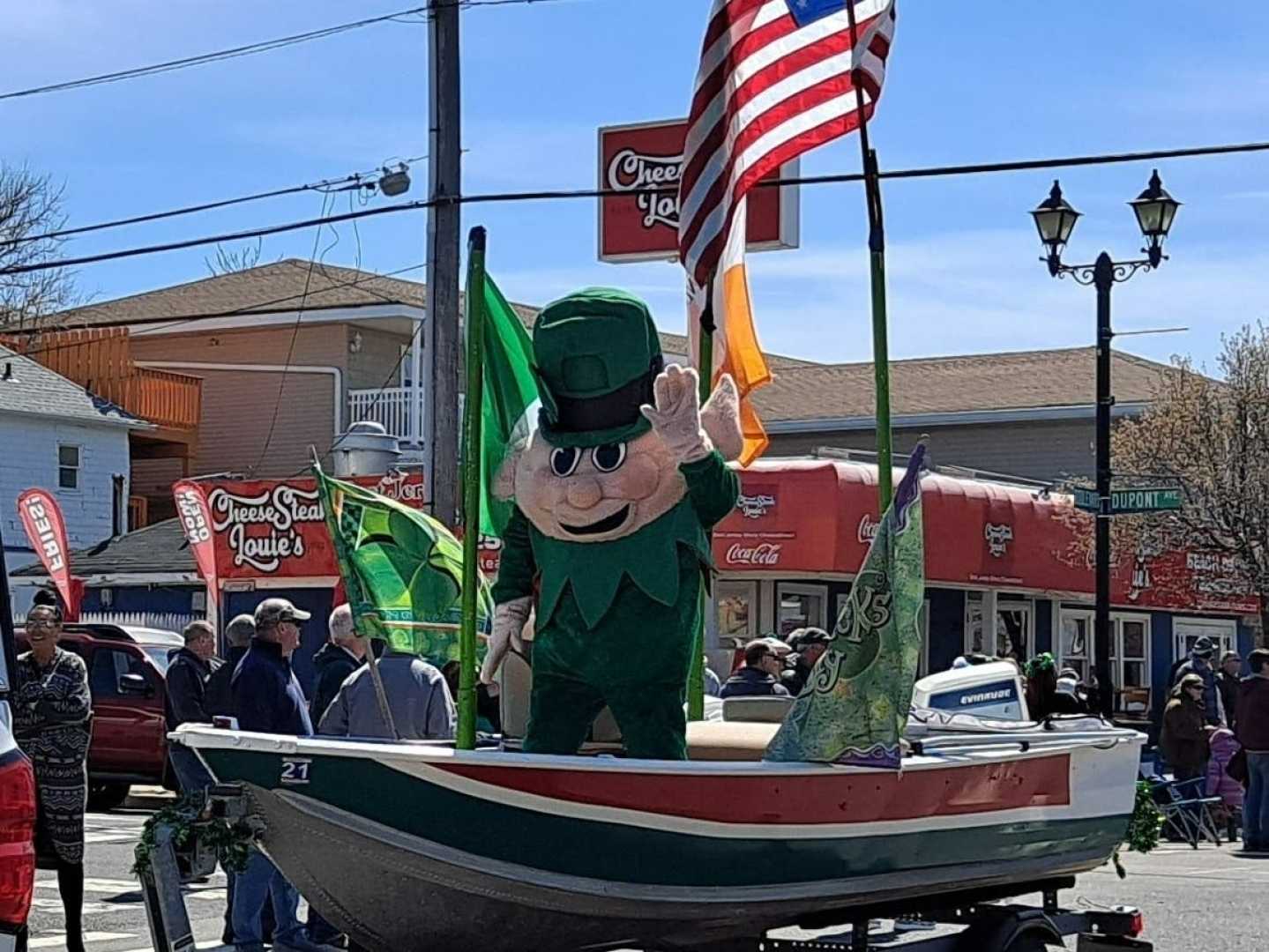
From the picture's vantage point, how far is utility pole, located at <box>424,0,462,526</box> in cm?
1620

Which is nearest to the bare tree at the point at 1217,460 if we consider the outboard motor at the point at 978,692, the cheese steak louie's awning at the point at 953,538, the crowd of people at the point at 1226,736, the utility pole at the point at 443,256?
the cheese steak louie's awning at the point at 953,538

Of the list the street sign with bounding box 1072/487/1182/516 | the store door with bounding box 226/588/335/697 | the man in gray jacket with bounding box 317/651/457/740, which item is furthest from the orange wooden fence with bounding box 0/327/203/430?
the man in gray jacket with bounding box 317/651/457/740

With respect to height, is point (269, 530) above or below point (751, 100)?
below

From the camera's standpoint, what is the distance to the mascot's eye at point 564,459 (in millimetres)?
7043

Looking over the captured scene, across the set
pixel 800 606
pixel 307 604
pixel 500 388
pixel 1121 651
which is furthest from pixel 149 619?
pixel 500 388

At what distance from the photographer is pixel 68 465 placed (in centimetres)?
3550

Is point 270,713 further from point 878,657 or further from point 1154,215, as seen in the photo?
point 1154,215

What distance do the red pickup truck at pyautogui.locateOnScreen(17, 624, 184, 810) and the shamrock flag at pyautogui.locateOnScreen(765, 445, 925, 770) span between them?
45.0 feet

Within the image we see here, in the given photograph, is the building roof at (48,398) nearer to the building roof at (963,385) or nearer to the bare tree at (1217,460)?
the building roof at (963,385)

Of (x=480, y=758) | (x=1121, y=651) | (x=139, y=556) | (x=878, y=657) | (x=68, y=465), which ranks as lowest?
(x=1121, y=651)

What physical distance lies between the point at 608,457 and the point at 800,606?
18.1 metres

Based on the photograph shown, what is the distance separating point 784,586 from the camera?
24.5 metres

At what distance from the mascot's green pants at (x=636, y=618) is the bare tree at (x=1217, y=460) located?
20.9m

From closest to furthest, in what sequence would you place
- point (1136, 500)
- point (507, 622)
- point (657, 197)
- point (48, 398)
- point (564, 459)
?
point (564, 459), point (507, 622), point (1136, 500), point (657, 197), point (48, 398)
